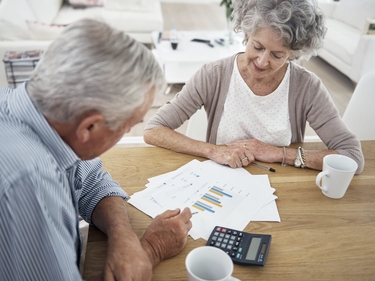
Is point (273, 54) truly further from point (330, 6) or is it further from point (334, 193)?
point (330, 6)

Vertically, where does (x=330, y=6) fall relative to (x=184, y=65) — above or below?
above

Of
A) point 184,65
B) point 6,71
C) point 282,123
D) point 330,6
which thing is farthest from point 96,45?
point 330,6

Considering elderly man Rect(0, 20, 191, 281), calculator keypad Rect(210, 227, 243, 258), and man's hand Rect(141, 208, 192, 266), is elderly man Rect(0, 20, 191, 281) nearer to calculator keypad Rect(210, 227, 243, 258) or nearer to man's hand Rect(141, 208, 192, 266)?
man's hand Rect(141, 208, 192, 266)

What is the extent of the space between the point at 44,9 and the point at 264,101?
3390 mm

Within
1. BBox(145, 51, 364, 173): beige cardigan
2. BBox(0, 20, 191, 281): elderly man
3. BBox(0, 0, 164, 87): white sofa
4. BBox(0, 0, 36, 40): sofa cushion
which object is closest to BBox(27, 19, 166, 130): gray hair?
BBox(0, 20, 191, 281): elderly man

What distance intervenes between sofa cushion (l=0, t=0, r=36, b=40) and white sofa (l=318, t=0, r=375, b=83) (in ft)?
8.66

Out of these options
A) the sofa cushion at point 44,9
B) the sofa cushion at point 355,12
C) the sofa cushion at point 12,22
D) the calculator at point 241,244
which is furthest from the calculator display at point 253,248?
the sofa cushion at point 355,12

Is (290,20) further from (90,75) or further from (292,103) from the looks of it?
(90,75)

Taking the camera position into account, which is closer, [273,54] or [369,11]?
[273,54]

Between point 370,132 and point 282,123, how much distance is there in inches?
20.3

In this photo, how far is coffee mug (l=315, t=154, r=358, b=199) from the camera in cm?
113

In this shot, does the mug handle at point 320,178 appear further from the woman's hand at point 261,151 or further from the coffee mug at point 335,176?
the woman's hand at point 261,151

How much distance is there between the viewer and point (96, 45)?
71 cm

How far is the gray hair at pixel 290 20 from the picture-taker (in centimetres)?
134
